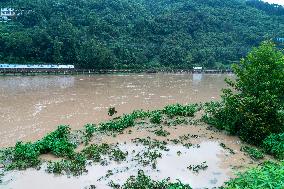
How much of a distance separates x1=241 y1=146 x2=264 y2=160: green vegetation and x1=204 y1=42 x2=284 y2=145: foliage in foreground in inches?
36.6

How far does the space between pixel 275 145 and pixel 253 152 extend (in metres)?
1.22

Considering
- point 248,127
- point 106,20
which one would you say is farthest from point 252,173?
point 106,20

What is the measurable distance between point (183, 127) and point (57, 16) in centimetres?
4624

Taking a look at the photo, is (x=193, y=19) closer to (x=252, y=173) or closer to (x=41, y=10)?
(x=41, y=10)

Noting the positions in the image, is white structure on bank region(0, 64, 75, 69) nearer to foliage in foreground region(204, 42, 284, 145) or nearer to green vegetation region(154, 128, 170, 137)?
green vegetation region(154, 128, 170, 137)

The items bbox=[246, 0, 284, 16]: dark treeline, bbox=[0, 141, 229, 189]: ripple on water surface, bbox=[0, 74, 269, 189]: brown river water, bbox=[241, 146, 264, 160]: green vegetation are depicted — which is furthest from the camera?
bbox=[246, 0, 284, 16]: dark treeline

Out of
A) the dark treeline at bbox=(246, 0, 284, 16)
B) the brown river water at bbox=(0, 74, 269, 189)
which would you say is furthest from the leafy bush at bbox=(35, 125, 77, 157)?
the dark treeline at bbox=(246, 0, 284, 16)

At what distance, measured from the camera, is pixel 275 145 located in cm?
1908

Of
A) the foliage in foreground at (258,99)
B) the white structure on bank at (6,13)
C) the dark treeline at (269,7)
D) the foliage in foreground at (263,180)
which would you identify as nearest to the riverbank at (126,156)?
the foliage in foreground at (258,99)

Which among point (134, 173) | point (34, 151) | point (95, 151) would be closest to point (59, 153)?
point (34, 151)

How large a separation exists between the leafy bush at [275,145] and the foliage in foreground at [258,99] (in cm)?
44

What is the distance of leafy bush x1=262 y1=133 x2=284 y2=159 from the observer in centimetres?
1844

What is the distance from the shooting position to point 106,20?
70250 millimetres

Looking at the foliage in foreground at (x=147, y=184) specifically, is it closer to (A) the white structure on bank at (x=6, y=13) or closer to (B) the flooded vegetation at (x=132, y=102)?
(B) the flooded vegetation at (x=132, y=102)
